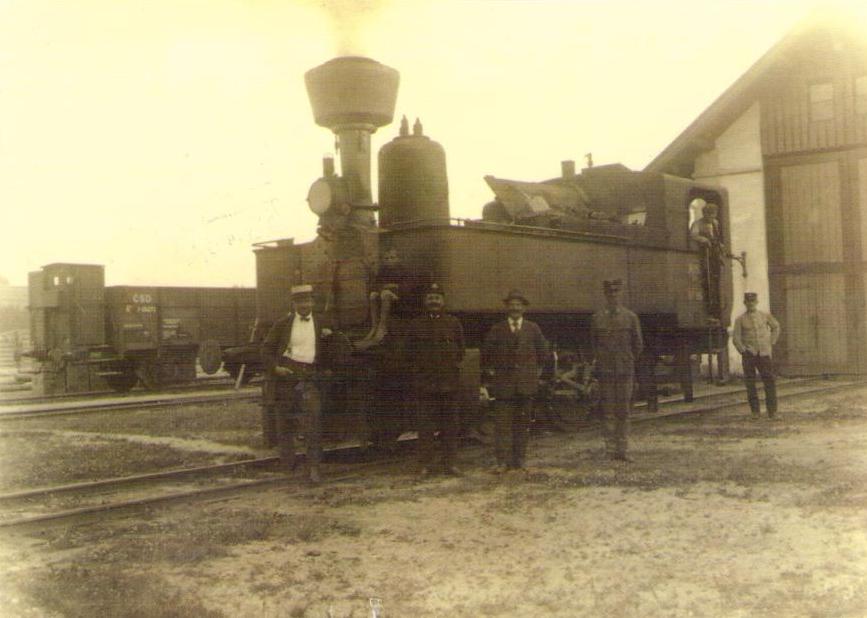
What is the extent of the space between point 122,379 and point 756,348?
15.7 metres

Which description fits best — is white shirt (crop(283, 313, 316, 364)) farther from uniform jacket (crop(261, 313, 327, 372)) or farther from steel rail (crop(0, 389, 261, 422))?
steel rail (crop(0, 389, 261, 422))

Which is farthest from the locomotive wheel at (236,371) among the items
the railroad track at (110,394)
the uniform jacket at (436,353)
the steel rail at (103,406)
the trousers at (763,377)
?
the railroad track at (110,394)

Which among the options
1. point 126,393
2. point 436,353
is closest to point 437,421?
point 436,353

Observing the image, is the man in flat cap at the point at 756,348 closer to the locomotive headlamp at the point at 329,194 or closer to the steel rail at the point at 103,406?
the locomotive headlamp at the point at 329,194

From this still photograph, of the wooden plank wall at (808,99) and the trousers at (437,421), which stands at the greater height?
the wooden plank wall at (808,99)

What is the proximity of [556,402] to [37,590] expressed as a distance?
7.21m

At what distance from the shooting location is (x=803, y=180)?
19484mm

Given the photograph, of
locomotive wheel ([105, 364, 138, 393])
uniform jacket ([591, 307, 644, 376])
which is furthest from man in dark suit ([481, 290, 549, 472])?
locomotive wheel ([105, 364, 138, 393])

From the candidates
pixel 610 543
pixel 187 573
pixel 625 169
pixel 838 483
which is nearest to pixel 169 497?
pixel 187 573

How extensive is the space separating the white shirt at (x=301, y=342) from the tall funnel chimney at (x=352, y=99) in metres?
4.32

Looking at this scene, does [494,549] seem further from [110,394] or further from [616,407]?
[110,394]

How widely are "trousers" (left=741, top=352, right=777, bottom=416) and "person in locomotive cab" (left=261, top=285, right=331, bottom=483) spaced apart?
625 cm

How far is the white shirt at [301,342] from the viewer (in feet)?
26.7

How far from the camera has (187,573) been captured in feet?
16.8
